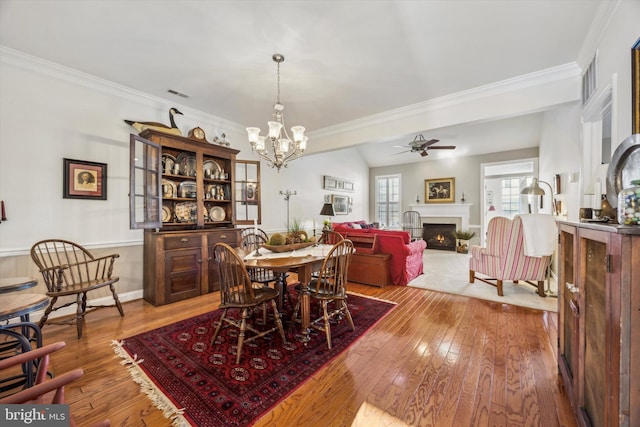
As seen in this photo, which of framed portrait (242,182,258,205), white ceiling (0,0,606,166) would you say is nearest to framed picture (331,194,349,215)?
framed portrait (242,182,258,205)

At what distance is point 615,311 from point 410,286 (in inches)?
125

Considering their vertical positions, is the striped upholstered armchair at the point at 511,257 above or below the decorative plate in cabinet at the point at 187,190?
below

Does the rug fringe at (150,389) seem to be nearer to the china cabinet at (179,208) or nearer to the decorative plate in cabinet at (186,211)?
the china cabinet at (179,208)

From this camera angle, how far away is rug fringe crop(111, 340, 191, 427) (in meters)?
1.48

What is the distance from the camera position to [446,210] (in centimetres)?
772

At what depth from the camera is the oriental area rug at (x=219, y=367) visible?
1.55 meters

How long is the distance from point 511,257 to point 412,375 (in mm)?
2639

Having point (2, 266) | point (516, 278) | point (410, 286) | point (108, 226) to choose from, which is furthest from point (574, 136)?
point (2, 266)

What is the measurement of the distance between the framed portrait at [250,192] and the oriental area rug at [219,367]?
6.90 ft

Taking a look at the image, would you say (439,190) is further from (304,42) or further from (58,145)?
(58,145)

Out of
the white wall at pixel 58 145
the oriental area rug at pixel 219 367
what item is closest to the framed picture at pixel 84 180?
the white wall at pixel 58 145

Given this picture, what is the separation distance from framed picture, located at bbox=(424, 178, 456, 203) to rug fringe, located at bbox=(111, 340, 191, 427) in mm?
8091

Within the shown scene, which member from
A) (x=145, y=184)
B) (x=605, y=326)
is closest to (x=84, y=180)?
(x=145, y=184)

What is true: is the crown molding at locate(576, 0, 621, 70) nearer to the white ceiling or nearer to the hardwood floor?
→ the white ceiling
